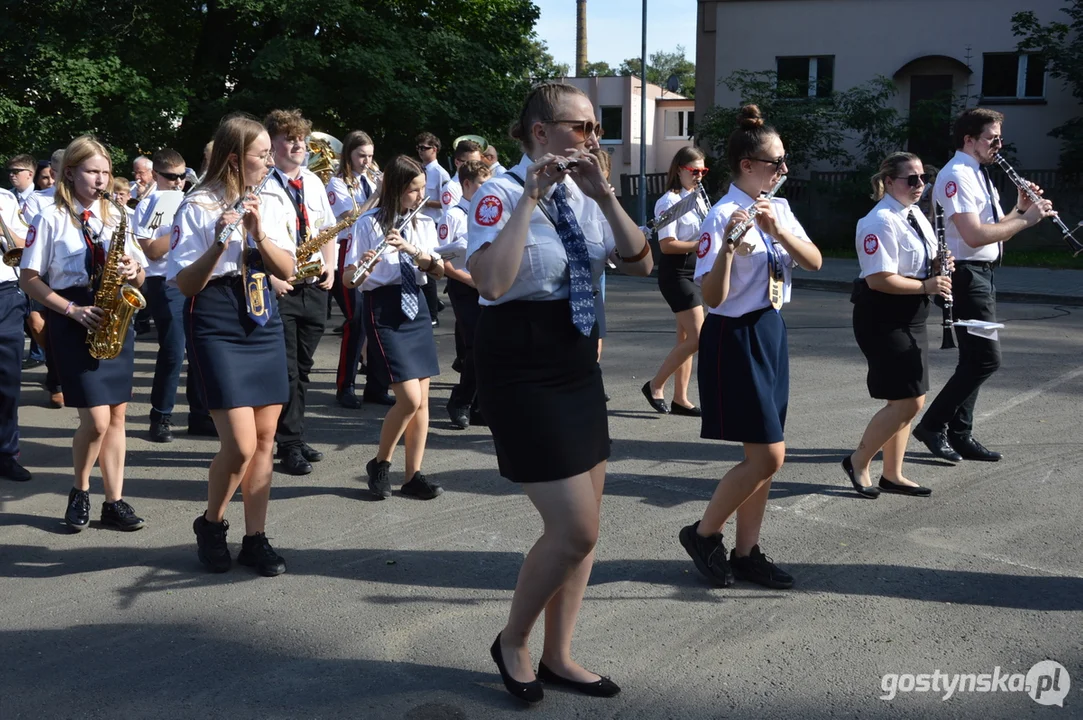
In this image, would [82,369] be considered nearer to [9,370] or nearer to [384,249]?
[9,370]

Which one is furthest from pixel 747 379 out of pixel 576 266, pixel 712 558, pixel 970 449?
pixel 970 449

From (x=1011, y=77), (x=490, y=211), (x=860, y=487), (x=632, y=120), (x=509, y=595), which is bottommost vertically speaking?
(x=509, y=595)

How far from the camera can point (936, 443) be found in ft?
22.4

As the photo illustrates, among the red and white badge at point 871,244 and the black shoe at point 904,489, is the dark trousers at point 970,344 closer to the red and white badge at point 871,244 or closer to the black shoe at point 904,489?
the black shoe at point 904,489

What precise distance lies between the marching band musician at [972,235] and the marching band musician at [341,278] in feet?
12.6

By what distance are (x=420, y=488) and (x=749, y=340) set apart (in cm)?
234

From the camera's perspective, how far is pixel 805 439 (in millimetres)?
7410

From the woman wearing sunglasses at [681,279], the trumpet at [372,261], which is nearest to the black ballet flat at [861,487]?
the woman wearing sunglasses at [681,279]

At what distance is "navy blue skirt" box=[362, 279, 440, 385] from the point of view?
6.01 metres

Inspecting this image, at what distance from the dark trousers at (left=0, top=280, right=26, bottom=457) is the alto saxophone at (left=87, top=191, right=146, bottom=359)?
152 centimetres

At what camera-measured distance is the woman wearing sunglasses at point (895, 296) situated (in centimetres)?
575

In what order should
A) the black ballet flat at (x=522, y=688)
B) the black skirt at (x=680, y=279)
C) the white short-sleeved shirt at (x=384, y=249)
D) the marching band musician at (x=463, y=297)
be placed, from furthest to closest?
the black skirt at (x=680, y=279) < the marching band musician at (x=463, y=297) < the white short-sleeved shirt at (x=384, y=249) < the black ballet flat at (x=522, y=688)

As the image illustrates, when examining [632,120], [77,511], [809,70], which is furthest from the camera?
[632,120]

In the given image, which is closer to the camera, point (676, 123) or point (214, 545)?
point (214, 545)
